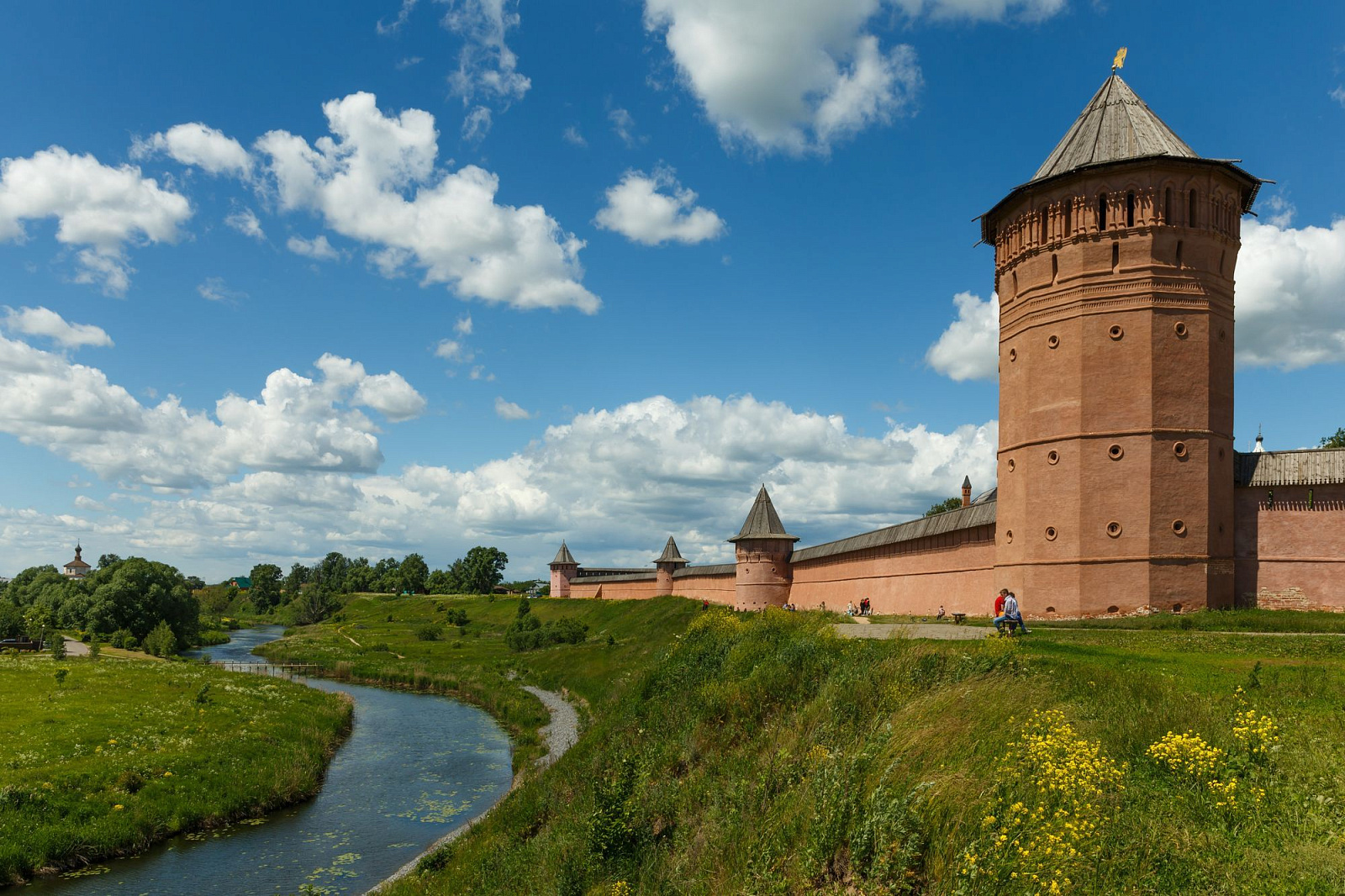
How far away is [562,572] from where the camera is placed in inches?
2862

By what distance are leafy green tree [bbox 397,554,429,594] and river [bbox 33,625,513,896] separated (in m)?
90.2

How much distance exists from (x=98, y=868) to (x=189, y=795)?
2577 millimetres

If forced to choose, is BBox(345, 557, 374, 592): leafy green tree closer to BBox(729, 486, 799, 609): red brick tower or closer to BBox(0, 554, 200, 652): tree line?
BBox(0, 554, 200, 652): tree line

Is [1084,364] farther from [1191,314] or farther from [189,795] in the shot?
[189,795]

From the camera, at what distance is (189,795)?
16703mm

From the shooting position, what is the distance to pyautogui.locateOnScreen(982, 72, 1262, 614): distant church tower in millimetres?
21500

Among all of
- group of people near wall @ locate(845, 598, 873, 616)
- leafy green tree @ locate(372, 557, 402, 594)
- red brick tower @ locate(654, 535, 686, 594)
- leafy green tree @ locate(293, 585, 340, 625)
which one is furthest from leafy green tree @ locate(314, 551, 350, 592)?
group of people near wall @ locate(845, 598, 873, 616)

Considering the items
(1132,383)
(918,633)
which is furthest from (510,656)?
(1132,383)

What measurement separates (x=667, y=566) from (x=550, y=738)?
1219 inches

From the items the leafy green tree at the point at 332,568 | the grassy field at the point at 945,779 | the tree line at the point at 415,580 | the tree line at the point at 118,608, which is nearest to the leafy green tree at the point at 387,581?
the tree line at the point at 415,580

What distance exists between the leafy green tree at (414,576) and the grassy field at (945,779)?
105076 millimetres

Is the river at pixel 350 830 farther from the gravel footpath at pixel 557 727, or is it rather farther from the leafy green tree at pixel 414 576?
the leafy green tree at pixel 414 576

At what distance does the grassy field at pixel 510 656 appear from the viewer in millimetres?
29406

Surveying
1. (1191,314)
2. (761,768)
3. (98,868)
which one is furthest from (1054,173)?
(98,868)
